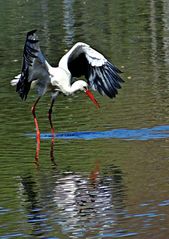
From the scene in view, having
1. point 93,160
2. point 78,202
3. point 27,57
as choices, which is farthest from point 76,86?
point 78,202

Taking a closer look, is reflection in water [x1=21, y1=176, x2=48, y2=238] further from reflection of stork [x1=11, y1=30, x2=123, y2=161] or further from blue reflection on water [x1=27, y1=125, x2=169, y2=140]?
reflection of stork [x1=11, y1=30, x2=123, y2=161]

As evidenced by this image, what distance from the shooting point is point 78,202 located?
1057cm

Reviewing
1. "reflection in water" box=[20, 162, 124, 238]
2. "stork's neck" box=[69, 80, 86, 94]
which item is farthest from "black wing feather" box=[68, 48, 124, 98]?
"reflection in water" box=[20, 162, 124, 238]

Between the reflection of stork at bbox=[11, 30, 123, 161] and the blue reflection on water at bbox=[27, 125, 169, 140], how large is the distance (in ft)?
1.61

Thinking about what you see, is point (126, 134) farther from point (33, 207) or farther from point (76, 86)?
point (33, 207)

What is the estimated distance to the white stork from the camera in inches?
586

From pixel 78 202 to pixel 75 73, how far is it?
5394 millimetres

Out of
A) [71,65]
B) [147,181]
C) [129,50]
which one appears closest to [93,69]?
[71,65]

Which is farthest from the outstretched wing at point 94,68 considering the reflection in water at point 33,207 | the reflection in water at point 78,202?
the reflection in water at point 33,207

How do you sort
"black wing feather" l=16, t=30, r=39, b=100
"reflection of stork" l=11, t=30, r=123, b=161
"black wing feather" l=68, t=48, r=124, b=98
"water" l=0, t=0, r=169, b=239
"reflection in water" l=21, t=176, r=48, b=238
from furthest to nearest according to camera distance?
"black wing feather" l=68, t=48, r=124, b=98 → "reflection of stork" l=11, t=30, r=123, b=161 → "black wing feather" l=16, t=30, r=39, b=100 → "water" l=0, t=0, r=169, b=239 → "reflection in water" l=21, t=176, r=48, b=238

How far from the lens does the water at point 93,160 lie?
9.62 meters

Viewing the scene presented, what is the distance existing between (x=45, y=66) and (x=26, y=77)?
398mm

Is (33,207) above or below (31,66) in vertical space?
below

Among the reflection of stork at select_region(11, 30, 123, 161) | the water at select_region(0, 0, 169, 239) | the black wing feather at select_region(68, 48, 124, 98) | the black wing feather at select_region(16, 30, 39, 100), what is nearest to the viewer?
the water at select_region(0, 0, 169, 239)
